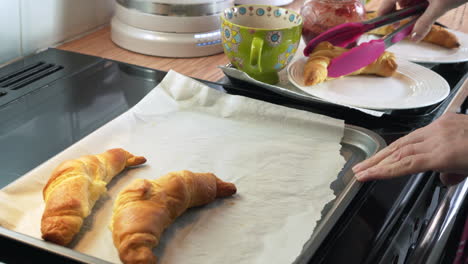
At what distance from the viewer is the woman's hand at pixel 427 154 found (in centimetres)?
66

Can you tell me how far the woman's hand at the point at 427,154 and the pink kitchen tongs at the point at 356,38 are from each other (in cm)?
29

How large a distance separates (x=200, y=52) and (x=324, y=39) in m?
0.27

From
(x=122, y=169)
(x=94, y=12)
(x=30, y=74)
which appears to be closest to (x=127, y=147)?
(x=122, y=169)

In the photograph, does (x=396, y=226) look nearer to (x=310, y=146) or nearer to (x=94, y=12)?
(x=310, y=146)

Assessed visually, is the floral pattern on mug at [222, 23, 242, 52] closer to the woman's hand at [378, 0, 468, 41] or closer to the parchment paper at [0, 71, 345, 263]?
the parchment paper at [0, 71, 345, 263]

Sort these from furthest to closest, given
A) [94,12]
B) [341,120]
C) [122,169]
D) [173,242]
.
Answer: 1. [94,12]
2. [341,120]
3. [122,169]
4. [173,242]

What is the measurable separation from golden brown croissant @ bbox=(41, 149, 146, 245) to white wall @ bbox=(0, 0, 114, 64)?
0.47m

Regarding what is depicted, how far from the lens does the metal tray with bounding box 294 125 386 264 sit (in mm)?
590

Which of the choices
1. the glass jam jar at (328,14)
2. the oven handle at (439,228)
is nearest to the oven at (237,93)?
the oven handle at (439,228)

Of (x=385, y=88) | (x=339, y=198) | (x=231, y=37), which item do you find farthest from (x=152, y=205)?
(x=385, y=88)

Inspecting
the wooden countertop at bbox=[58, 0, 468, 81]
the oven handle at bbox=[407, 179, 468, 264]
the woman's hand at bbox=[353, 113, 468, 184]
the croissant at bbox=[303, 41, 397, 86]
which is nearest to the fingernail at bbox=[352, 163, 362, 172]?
the woman's hand at bbox=[353, 113, 468, 184]

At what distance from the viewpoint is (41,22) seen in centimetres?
109

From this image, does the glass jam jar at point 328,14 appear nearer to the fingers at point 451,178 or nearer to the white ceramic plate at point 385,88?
the white ceramic plate at point 385,88

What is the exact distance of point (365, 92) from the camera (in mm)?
961
